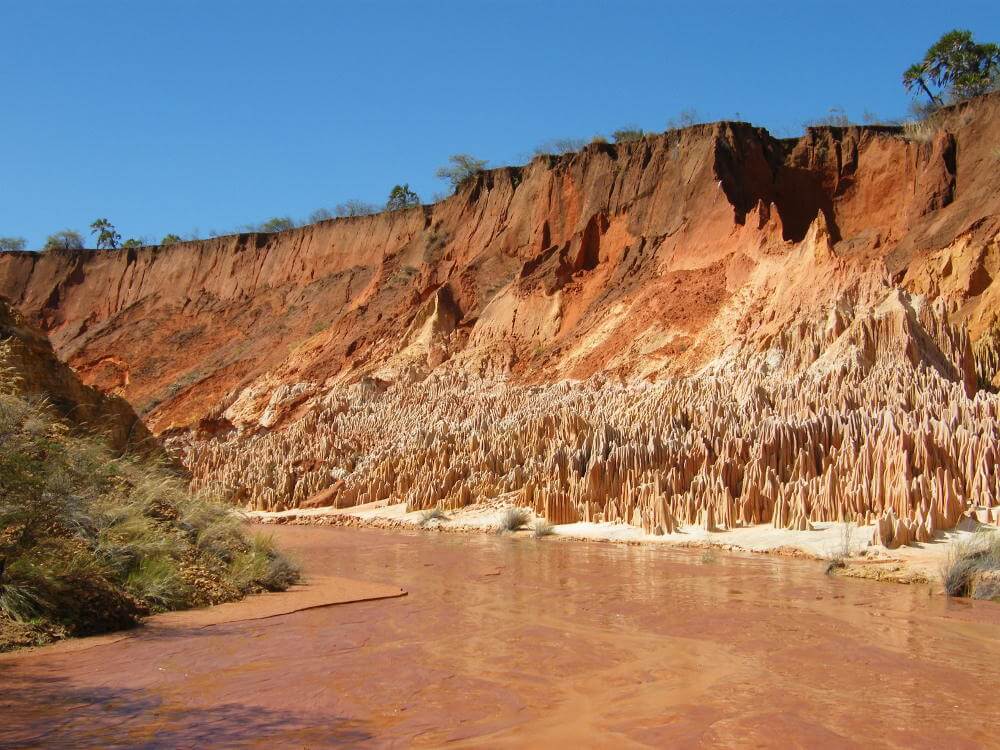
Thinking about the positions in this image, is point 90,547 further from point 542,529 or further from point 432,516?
point 432,516

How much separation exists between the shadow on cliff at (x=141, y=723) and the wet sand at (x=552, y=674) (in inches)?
0.6

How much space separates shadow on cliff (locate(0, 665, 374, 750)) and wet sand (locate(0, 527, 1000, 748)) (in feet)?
0.05

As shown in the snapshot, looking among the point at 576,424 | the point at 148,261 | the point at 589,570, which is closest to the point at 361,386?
the point at 576,424

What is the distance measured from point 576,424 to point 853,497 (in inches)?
256

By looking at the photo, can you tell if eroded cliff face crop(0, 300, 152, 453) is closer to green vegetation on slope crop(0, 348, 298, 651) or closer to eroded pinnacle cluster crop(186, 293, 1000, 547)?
green vegetation on slope crop(0, 348, 298, 651)

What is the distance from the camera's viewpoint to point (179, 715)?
4.70m

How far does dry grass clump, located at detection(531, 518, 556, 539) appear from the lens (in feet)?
47.9

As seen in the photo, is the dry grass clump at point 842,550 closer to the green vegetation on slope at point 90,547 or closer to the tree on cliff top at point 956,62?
the green vegetation on slope at point 90,547

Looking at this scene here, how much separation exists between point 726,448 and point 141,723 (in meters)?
10.0

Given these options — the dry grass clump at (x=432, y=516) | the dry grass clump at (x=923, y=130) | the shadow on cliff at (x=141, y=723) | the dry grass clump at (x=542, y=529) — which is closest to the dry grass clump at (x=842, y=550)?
the dry grass clump at (x=542, y=529)

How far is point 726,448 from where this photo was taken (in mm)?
13234

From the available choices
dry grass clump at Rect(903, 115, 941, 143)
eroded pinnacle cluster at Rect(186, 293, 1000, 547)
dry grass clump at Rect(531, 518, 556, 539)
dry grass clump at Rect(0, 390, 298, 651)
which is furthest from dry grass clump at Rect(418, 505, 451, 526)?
dry grass clump at Rect(903, 115, 941, 143)

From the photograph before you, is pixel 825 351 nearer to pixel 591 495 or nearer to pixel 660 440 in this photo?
pixel 660 440

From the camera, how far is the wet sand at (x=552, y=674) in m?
4.45
